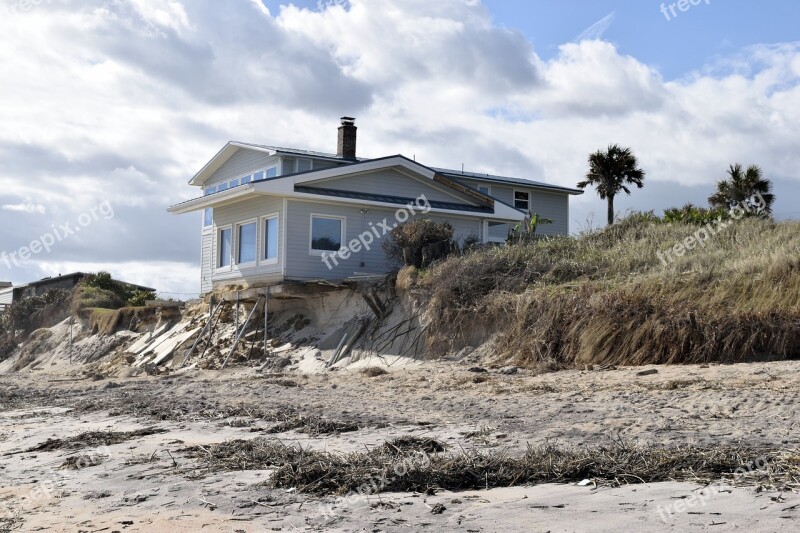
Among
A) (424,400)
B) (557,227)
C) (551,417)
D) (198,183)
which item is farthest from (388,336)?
(557,227)

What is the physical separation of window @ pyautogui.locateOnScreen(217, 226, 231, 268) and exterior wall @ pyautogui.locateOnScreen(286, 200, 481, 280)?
3440 mm

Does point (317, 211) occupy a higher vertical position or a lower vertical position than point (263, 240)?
higher

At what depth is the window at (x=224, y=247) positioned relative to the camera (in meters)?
27.3

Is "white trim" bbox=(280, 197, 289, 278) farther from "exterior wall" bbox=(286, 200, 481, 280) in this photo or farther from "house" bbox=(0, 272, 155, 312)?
"house" bbox=(0, 272, 155, 312)

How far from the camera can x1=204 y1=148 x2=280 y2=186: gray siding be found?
2948 centimetres

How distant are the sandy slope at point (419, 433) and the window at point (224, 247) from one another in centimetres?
955

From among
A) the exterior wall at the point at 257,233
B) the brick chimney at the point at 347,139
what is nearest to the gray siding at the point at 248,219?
the exterior wall at the point at 257,233

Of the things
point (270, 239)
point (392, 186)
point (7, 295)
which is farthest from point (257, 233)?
point (7, 295)

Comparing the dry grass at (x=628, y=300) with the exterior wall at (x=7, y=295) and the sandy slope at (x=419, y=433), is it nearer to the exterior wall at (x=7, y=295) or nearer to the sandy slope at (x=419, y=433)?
the sandy slope at (x=419, y=433)

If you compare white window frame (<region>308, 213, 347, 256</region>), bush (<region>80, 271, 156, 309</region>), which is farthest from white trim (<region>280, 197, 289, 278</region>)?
bush (<region>80, 271, 156, 309</region>)

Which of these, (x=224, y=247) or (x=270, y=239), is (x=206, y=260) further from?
(x=270, y=239)

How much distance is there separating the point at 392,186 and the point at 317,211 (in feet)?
10.5

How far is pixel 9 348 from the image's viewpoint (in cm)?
4006

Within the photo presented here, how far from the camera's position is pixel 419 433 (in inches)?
404
